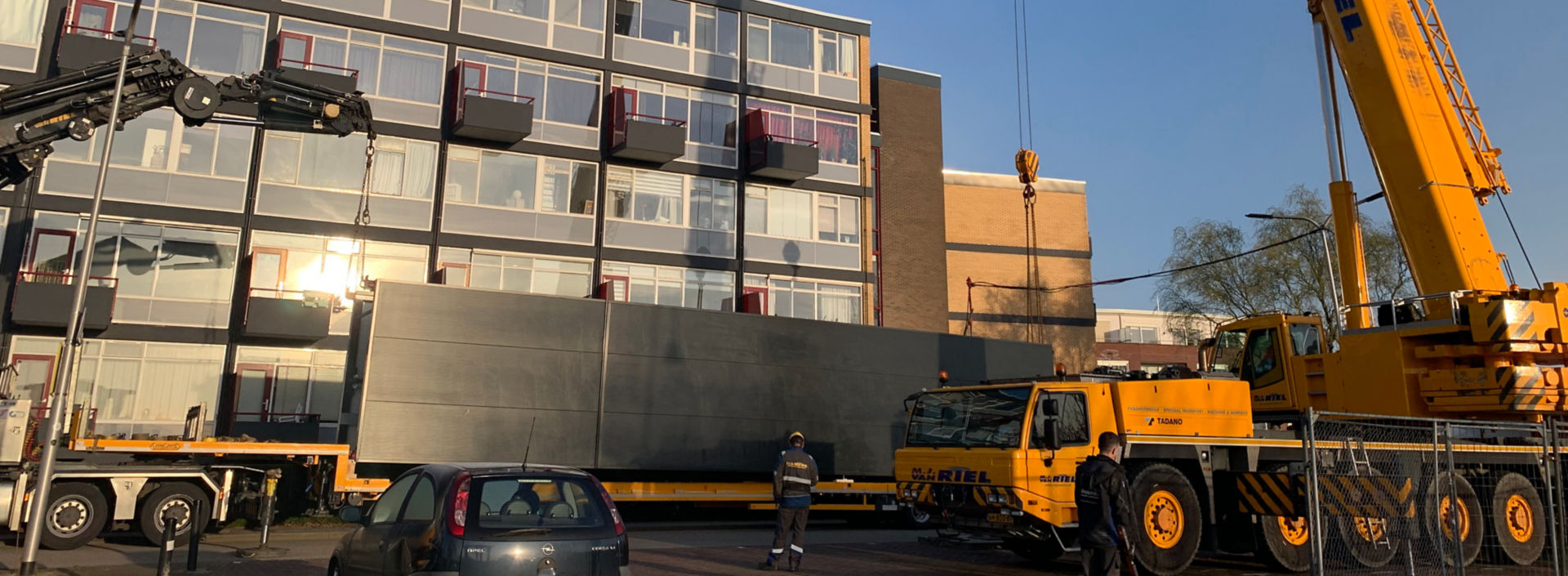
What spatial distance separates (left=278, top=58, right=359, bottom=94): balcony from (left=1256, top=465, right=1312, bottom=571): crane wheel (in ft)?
71.6

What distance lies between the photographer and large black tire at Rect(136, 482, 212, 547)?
1512 centimetres

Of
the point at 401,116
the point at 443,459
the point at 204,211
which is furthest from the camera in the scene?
the point at 401,116

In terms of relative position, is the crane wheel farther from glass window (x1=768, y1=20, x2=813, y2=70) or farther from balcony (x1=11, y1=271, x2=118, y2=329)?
balcony (x1=11, y1=271, x2=118, y2=329)

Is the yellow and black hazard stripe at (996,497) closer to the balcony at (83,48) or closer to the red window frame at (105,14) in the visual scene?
the balcony at (83,48)

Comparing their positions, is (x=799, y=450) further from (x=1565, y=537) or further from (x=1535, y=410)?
(x=1535, y=410)

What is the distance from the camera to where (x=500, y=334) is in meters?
16.5

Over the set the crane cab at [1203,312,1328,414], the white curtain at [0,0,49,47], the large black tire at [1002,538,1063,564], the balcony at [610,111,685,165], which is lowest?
the large black tire at [1002,538,1063,564]

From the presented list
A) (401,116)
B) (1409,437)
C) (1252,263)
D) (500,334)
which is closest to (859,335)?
(500,334)

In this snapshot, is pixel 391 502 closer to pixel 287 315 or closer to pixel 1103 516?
pixel 1103 516

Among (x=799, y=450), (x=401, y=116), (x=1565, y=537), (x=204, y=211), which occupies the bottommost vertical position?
(x=1565, y=537)

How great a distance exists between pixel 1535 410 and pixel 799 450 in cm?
1052

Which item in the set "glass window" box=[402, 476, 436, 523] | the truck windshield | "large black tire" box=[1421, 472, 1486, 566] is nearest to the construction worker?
the truck windshield

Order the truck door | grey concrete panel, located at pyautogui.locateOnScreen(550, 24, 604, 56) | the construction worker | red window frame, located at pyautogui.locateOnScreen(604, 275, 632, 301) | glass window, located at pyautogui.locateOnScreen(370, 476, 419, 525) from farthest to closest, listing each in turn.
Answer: grey concrete panel, located at pyautogui.locateOnScreen(550, 24, 604, 56) < red window frame, located at pyautogui.locateOnScreen(604, 275, 632, 301) < the construction worker < the truck door < glass window, located at pyautogui.locateOnScreen(370, 476, 419, 525)

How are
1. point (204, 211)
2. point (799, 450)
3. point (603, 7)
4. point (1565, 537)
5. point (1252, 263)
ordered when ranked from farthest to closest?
point (1252, 263), point (603, 7), point (204, 211), point (799, 450), point (1565, 537)
